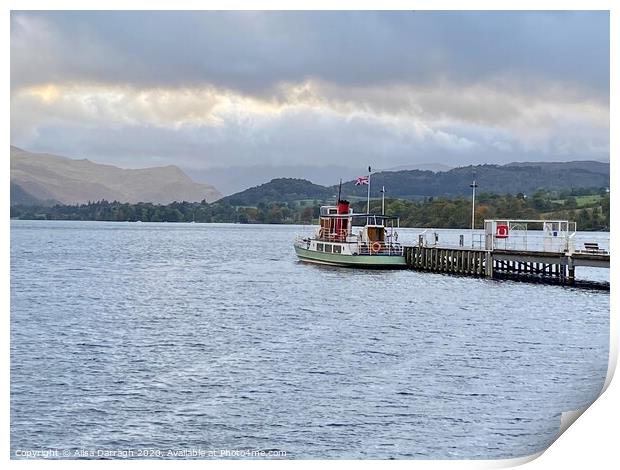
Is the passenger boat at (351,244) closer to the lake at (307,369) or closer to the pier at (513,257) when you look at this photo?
the pier at (513,257)

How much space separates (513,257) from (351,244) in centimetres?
1113

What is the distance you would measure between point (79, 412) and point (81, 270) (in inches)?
1363

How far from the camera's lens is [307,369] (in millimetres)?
19938

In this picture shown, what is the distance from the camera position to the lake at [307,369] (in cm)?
1504

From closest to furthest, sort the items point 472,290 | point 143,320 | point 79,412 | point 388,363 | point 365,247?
point 79,412, point 388,363, point 143,320, point 472,290, point 365,247

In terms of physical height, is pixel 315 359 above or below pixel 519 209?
below

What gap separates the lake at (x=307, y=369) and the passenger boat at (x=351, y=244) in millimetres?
6717

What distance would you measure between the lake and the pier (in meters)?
1.25

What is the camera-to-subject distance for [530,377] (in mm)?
19500

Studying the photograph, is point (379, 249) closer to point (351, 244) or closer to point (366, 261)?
point (366, 261)

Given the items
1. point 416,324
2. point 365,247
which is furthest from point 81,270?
point 416,324

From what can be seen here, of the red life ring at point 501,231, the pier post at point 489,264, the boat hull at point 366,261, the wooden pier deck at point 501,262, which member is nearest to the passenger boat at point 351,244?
the boat hull at point 366,261
